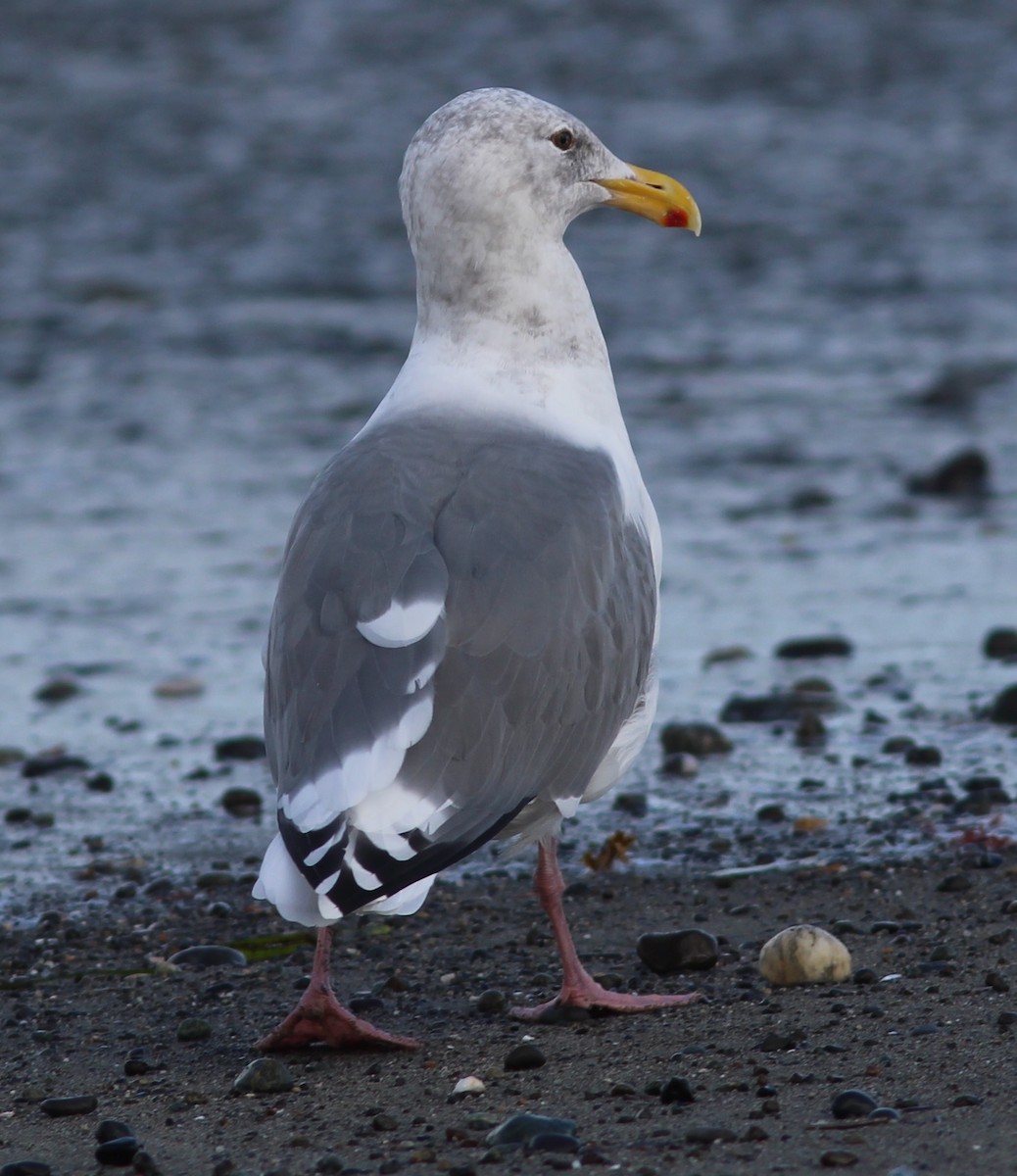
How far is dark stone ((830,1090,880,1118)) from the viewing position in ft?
11.5

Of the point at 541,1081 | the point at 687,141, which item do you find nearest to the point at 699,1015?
the point at 541,1081

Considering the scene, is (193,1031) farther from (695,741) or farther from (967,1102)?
(695,741)

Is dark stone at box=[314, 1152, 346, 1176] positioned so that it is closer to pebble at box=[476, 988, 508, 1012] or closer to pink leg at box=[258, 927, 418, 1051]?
pink leg at box=[258, 927, 418, 1051]

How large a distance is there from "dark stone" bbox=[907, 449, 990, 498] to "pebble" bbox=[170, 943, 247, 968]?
576 centimetres

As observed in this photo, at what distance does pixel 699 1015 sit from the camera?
4348 millimetres

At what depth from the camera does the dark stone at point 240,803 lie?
6.26 meters

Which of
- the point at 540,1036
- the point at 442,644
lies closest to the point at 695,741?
the point at 540,1036

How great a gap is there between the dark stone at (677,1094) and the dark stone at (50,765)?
3.43 meters

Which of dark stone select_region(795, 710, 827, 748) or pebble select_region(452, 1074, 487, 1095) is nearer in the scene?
pebble select_region(452, 1074, 487, 1095)

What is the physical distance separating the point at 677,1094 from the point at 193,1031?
1230mm

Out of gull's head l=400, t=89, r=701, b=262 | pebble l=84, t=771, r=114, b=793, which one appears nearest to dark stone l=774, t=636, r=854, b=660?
pebble l=84, t=771, r=114, b=793

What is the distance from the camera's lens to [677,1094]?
3.70 metres

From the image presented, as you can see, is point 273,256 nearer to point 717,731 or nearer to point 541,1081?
point 717,731

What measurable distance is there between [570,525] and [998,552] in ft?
15.9
